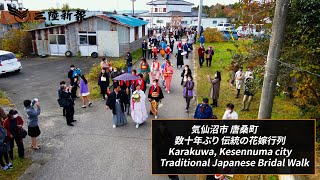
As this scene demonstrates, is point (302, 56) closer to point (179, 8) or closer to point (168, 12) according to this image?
point (168, 12)

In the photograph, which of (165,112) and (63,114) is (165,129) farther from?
(63,114)

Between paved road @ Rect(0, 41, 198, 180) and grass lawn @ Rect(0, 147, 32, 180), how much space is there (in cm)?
44

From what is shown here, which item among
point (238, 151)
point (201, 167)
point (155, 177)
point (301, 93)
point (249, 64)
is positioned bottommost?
point (155, 177)

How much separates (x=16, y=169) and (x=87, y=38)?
62.0 ft

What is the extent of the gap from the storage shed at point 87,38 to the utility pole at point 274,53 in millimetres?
19870

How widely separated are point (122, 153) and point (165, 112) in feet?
12.8

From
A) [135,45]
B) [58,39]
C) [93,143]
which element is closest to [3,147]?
[93,143]

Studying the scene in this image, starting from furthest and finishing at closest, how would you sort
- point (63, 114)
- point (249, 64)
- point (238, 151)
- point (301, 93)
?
point (63, 114) < point (249, 64) < point (301, 93) < point (238, 151)

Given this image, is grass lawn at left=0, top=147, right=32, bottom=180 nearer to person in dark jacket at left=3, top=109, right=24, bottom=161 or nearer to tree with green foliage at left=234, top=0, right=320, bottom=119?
person in dark jacket at left=3, top=109, right=24, bottom=161

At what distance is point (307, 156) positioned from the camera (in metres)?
6.65

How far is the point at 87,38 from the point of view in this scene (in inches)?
989

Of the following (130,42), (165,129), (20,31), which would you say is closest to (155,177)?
(165,129)

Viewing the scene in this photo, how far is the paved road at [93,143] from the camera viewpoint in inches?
301

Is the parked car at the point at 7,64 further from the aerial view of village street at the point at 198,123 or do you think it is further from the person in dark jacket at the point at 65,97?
the person in dark jacket at the point at 65,97
